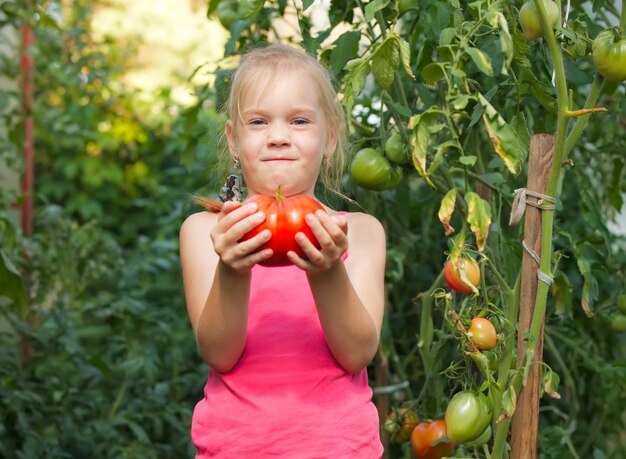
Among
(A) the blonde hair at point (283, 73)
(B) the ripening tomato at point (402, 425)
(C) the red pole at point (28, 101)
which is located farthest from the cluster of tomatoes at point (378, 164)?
(C) the red pole at point (28, 101)

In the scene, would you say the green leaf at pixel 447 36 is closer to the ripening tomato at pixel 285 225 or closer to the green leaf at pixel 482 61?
the green leaf at pixel 482 61

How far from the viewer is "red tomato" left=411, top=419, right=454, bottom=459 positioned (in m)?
1.89

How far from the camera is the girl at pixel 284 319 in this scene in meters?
1.43

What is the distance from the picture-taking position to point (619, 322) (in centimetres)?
224

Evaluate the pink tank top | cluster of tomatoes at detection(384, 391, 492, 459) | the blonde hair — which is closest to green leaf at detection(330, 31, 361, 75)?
the blonde hair

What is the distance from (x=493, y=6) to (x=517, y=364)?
56cm

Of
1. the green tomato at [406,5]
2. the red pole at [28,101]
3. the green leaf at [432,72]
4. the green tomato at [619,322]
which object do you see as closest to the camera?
the green leaf at [432,72]

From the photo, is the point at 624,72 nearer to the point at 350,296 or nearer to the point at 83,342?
the point at 350,296

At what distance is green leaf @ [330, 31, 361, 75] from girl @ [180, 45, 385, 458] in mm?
297

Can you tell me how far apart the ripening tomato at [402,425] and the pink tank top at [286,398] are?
0.53 metres

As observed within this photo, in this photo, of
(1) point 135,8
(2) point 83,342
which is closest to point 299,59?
(2) point 83,342

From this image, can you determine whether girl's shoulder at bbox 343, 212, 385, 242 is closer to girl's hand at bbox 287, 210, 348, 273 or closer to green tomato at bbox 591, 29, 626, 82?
girl's hand at bbox 287, 210, 348, 273

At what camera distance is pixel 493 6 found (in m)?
1.41

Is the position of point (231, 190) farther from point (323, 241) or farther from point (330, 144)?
point (323, 241)
